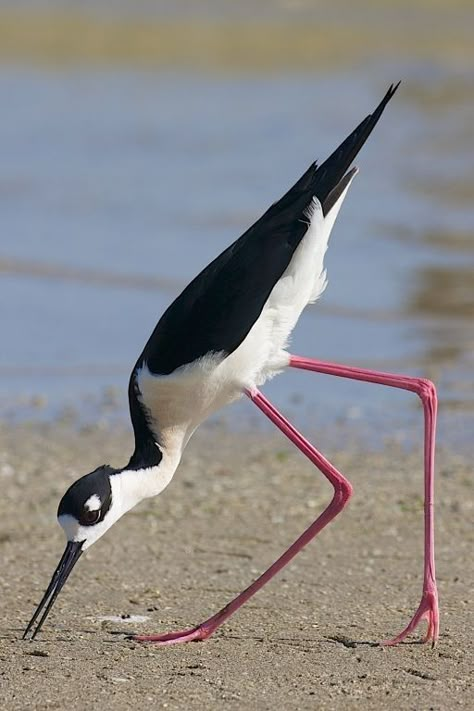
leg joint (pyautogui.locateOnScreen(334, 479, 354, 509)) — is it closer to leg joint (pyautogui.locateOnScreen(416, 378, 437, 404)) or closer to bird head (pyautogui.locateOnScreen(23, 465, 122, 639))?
leg joint (pyautogui.locateOnScreen(416, 378, 437, 404))

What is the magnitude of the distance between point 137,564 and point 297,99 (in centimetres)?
1421

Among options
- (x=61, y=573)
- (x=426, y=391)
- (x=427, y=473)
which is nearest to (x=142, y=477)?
(x=61, y=573)

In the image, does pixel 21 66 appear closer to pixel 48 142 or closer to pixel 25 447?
pixel 48 142

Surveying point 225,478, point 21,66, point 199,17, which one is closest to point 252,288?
point 225,478

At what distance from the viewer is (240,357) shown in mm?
5074

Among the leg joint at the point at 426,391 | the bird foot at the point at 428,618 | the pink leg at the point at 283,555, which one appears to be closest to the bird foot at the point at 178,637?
the pink leg at the point at 283,555

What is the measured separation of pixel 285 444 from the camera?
752cm

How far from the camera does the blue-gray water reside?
8641 millimetres

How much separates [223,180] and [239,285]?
994 cm

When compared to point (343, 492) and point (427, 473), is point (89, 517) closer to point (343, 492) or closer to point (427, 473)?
point (343, 492)

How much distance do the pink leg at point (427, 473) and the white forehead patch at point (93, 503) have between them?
105cm

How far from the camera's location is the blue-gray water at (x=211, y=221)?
28.3ft

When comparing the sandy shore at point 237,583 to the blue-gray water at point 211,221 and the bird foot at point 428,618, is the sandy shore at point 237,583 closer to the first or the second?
the bird foot at point 428,618

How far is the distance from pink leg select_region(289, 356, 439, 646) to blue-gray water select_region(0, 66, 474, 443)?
2.12 metres
